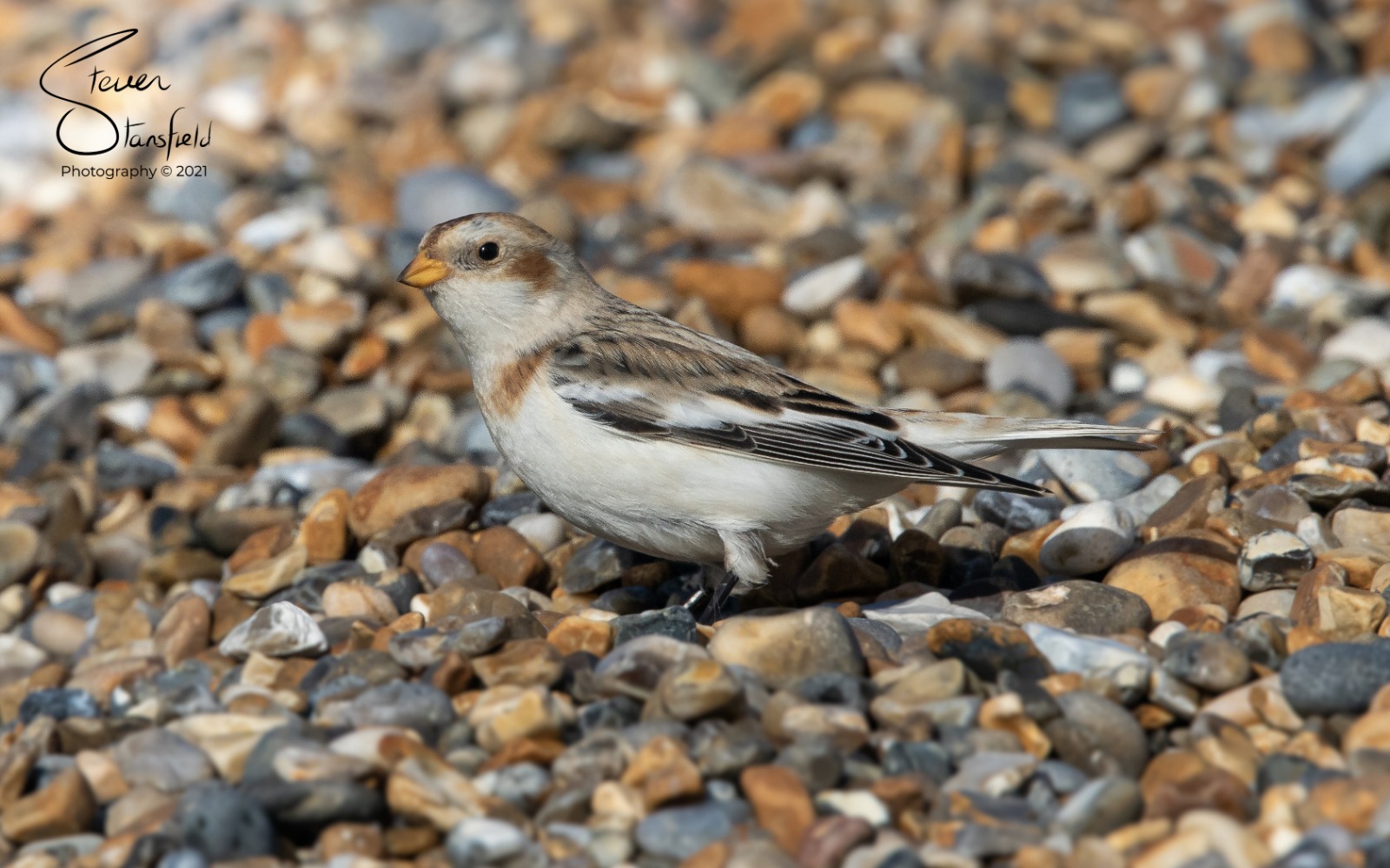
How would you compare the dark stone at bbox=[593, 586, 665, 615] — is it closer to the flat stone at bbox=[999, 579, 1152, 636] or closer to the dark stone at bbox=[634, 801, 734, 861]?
the flat stone at bbox=[999, 579, 1152, 636]

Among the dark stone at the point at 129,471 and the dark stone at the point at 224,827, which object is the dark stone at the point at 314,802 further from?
the dark stone at the point at 129,471

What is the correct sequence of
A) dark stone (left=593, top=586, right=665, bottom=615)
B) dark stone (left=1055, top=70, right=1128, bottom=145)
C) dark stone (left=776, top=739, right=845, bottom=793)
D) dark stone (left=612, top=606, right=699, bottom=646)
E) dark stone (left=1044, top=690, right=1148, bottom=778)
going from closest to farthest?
1. dark stone (left=776, top=739, right=845, bottom=793)
2. dark stone (left=1044, top=690, right=1148, bottom=778)
3. dark stone (left=612, top=606, right=699, bottom=646)
4. dark stone (left=593, top=586, right=665, bottom=615)
5. dark stone (left=1055, top=70, right=1128, bottom=145)

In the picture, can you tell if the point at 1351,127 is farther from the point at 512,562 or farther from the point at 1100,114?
the point at 512,562

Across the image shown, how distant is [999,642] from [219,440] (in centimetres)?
357

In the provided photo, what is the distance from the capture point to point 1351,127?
312 inches

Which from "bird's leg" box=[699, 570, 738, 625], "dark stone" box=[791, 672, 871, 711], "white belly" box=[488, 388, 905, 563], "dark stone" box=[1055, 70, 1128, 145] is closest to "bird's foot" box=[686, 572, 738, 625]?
"bird's leg" box=[699, 570, 738, 625]

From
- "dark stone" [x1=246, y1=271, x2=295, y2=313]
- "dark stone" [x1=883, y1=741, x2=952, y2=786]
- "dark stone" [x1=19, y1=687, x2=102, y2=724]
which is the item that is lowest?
"dark stone" [x1=246, y1=271, x2=295, y2=313]

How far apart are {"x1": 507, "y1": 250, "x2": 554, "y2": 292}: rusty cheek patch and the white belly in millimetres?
462

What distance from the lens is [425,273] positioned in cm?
464

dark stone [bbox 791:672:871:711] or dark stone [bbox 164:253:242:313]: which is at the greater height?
dark stone [bbox 791:672:871:711]

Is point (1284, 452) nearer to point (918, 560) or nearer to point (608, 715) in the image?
point (918, 560)

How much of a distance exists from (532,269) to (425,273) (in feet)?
1.03

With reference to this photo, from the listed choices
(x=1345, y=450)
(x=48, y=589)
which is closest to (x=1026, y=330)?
(x=1345, y=450)

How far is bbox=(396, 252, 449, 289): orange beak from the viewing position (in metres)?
4.64
